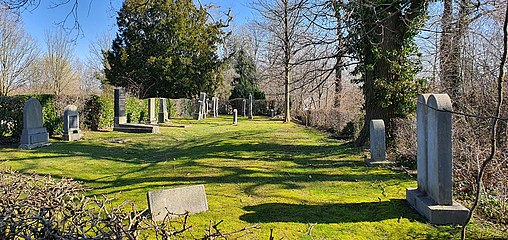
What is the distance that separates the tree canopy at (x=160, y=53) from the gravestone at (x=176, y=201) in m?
28.2

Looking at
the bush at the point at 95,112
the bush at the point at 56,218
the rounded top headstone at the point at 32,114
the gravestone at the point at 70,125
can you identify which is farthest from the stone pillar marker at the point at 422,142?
the bush at the point at 95,112

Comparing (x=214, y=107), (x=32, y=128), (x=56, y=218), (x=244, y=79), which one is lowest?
(x=56, y=218)

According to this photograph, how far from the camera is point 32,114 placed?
12.3m

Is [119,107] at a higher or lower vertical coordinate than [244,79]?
lower

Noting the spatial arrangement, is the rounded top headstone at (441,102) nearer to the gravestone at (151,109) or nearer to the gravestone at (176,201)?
the gravestone at (176,201)

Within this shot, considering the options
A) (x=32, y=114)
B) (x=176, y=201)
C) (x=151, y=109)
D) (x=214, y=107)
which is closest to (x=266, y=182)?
(x=176, y=201)

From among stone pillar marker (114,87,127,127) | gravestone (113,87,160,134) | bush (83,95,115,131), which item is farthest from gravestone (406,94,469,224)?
stone pillar marker (114,87,127,127)

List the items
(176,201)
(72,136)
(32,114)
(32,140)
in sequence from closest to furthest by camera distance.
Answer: (176,201)
(32,140)
(32,114)
(72,136)

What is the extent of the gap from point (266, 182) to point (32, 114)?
9.83 metres

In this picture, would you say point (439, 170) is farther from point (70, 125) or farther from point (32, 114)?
point (70, 125)

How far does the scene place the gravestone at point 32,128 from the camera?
471 inches

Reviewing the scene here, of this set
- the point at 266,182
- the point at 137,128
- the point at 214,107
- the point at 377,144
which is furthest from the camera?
the point at 214,107

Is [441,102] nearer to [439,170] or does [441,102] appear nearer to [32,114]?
[439,170]

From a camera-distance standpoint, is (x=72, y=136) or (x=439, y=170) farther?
(x=72, y=136)
